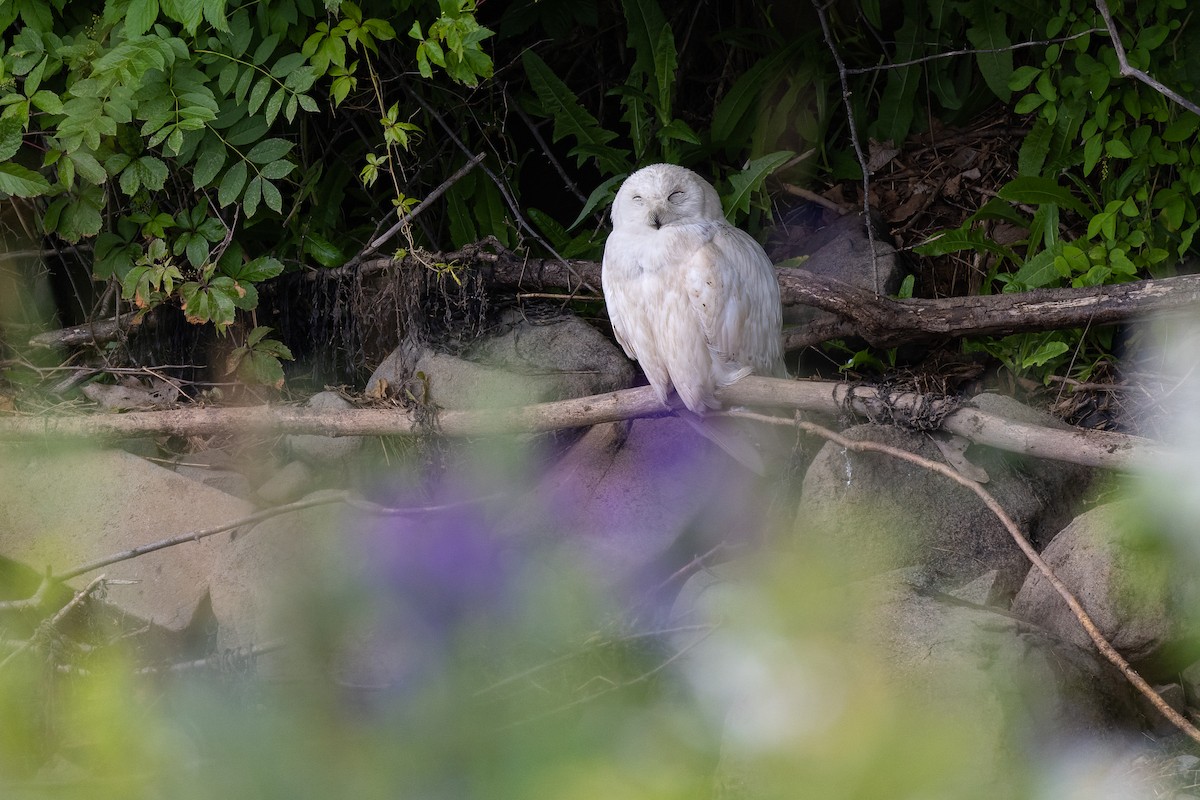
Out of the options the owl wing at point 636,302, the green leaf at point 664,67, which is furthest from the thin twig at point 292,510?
the green leaf at point 664,67

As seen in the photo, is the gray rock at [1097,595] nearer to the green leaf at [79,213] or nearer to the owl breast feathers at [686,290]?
the owl breast feathers at [686,290]

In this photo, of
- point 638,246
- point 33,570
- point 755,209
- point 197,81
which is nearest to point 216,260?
point 197,81

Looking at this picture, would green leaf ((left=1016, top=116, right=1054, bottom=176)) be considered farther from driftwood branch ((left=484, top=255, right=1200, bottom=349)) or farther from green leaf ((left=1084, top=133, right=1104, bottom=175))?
driftwood branch ((left=484, top=255, right=1200, bottom=349))

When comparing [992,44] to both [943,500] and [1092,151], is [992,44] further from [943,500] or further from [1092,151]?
[943,500]

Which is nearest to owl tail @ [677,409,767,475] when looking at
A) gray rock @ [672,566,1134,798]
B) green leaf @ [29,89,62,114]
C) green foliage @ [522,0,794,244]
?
green foliage @ [522,0,794,244]

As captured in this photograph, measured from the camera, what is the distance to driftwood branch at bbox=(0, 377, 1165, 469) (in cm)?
229

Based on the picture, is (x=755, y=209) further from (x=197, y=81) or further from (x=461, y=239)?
(x=197, y=81)

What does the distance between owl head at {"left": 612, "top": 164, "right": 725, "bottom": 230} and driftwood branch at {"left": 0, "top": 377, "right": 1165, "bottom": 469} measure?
561mm

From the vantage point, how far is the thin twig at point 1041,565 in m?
1.66

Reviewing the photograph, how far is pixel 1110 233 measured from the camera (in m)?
3.57

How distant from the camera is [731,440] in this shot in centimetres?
316

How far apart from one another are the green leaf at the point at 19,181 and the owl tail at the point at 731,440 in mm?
2040

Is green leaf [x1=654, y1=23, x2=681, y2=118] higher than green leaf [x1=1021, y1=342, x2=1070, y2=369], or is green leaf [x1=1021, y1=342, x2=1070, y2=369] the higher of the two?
green leaf [x1=654, y1=23, x2=681, y2=118]

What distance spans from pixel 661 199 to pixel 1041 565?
1637 mm
